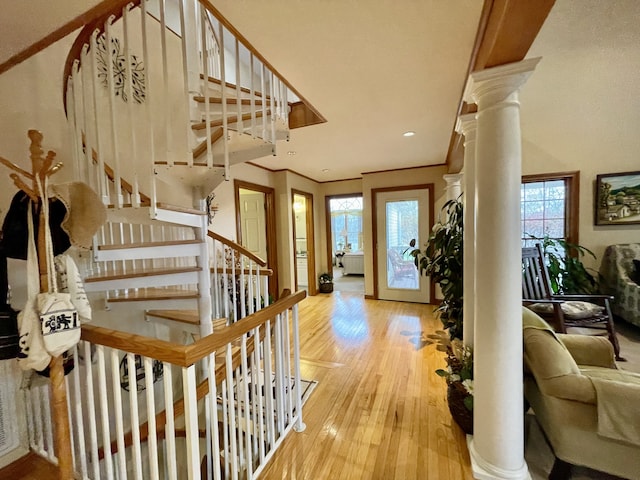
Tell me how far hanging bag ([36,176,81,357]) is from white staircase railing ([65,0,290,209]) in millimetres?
400

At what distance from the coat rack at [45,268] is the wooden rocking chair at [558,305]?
318 centimetres

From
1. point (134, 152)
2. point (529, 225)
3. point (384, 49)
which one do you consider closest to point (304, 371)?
point (134, 152)

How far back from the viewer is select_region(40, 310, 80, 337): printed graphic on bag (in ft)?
3.24

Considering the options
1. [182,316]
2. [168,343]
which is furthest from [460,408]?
[182,316]

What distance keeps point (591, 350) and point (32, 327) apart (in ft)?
9.47

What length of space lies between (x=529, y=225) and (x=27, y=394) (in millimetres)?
5400

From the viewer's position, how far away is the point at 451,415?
184 centimetres

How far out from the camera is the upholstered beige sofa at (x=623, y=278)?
298 centimetres

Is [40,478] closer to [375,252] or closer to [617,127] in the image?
[375,252]

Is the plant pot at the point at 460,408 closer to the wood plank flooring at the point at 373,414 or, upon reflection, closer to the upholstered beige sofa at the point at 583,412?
the wood plank flooring at the point at 373,414

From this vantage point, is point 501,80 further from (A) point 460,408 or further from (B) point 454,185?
(B) point 454,185

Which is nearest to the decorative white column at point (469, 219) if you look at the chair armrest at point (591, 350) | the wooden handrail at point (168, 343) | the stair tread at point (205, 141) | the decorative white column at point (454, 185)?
the chair armrest at point (591, 350)

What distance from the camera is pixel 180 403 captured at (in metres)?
1.71

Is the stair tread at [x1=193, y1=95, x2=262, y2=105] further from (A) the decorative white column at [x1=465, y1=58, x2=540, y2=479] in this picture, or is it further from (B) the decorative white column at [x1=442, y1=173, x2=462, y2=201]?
(B) the decorative white column at [x1=442, y1=173, x2=462, y2=201]
